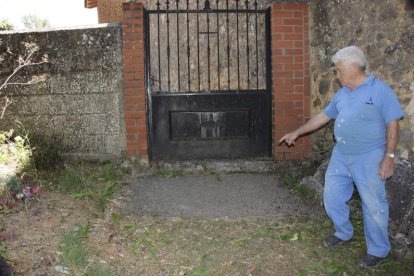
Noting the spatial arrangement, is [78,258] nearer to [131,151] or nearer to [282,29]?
[131,151]

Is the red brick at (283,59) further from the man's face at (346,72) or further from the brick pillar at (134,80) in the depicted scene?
the man's face at (346,72)

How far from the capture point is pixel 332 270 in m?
3.52

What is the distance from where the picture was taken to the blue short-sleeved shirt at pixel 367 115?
330 centimetres

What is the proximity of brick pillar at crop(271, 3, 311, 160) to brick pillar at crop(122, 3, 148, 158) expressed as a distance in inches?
70.1

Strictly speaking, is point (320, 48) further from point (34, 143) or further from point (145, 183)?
point (34, 143)

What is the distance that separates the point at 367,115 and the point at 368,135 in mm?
158

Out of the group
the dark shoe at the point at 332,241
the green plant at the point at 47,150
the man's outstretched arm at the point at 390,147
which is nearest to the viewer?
the man's outstretched arm at the point at 390,147

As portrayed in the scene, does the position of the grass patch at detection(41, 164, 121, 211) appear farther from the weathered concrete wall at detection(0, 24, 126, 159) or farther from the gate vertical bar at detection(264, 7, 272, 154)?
the gate vertical bar at detection(264, 7, 272, 154)

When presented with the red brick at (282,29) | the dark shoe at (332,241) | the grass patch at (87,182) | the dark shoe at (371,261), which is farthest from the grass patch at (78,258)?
the red brick at (282,29)

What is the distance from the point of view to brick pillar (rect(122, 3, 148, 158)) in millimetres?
5777

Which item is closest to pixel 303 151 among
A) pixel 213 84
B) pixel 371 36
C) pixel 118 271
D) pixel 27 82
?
pixel 371 36

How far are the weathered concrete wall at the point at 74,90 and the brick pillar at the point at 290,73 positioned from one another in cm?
211

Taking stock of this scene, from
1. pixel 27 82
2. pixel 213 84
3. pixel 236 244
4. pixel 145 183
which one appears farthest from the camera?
pixel 213 84

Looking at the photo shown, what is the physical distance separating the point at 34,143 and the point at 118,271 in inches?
112
